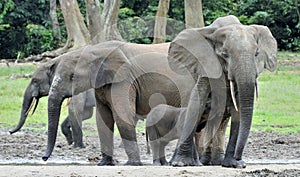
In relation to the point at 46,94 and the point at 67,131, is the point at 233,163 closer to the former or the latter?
the point at 46,94

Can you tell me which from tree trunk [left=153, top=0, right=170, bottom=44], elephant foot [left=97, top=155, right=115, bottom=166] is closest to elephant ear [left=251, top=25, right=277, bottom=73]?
elephant foot [left=97, top=155, right=115, bottom=166]

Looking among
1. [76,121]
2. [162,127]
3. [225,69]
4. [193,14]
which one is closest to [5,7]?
[193,14]

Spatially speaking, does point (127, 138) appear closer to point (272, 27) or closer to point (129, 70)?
point (129, 70)

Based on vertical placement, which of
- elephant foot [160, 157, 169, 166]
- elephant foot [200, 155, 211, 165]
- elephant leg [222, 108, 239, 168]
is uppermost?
elephant leg [222, 108, 239, 168]

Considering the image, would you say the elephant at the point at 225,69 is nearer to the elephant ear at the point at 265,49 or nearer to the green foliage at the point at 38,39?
the elephant ear at the point at 265,49

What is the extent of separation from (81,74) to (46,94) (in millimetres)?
1779

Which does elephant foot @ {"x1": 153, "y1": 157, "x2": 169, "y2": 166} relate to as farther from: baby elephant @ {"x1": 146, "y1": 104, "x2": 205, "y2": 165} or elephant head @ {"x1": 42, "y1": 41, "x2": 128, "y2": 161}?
elephant head @ {"x1": 42, "y1": 41, "x2": 128, "y2": 161}

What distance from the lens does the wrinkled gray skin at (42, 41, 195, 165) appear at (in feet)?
33.2

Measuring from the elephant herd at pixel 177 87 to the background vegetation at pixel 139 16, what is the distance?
55.0 ft

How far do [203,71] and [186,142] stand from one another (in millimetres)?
753

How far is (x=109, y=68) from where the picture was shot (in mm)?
10281

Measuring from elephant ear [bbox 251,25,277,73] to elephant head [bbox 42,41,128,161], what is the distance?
216 centimetres

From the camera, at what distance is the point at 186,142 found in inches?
348

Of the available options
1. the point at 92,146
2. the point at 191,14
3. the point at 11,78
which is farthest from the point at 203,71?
the point at 11,78
